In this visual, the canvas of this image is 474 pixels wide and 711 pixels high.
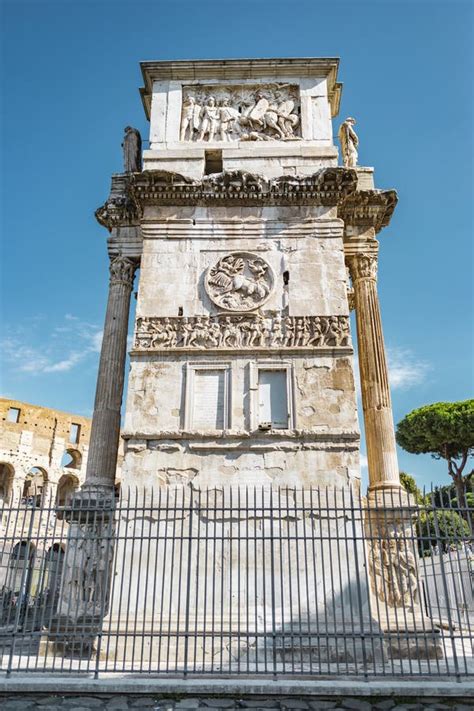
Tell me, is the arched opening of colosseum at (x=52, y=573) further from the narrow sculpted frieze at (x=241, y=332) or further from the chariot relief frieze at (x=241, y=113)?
the chariot relief frieze at (x=241, y=113)

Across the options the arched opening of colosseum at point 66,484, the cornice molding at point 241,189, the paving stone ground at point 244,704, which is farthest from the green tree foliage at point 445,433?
the paving stone ground at point 244,704

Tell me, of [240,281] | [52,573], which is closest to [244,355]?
[240,281]

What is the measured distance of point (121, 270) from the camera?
544 inches

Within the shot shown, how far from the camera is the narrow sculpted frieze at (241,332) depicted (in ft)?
38.2

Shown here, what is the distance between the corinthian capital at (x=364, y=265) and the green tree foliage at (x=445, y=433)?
82.6 ft

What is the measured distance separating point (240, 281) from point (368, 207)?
4147 millimetres

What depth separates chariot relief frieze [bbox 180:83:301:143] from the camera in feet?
46.8

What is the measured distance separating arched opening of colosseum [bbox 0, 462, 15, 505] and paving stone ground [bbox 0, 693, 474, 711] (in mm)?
32071

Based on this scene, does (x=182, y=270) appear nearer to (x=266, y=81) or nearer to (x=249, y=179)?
(x=249, y=179)

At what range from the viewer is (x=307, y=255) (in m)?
12.5

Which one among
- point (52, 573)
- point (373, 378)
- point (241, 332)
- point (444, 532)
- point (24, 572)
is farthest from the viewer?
point (373, 378)

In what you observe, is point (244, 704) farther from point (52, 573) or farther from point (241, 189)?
point (241, 189)

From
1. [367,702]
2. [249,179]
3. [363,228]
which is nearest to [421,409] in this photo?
[363,228]

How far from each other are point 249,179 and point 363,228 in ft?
10.6
